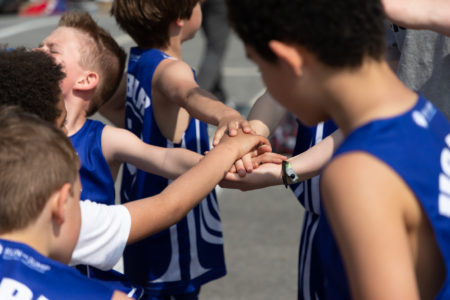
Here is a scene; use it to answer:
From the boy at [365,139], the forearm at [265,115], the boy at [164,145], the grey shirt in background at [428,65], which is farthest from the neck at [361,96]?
the boy at [164,145]

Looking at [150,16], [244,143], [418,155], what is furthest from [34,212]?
[150,16]

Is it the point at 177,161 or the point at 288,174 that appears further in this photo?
the point at 177,161

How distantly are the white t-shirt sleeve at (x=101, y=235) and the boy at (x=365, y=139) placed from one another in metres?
0.76

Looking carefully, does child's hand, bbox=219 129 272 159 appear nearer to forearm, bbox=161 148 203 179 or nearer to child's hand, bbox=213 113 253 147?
child's hand, bbox=213 113 253 147

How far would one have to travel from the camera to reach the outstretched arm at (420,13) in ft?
6.81

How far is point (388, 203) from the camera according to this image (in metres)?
1.30

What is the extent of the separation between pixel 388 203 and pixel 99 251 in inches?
38.5

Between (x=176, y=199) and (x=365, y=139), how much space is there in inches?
35.0

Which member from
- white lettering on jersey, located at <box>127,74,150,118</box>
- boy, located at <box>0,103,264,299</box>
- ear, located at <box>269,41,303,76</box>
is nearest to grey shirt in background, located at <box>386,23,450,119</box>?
white lettering on jersey, located at <box>127,74,150,118</box>

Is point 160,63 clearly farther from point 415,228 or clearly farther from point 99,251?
point 415,228

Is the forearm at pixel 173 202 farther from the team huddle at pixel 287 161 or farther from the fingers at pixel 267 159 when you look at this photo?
the fingers at pixel 267 159

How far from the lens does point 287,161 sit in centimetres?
238

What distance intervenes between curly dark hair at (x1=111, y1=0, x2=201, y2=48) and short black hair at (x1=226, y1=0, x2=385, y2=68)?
63.7 inches

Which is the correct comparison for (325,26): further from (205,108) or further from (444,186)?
(205,108)
